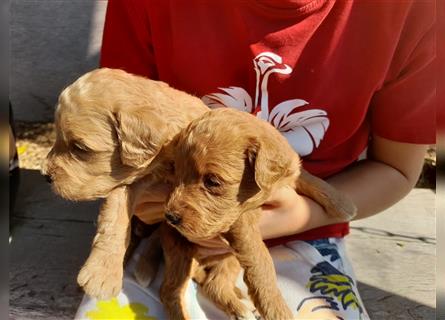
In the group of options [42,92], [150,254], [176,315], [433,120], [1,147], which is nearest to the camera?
[1,147]

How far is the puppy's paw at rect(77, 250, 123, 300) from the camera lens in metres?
1.27

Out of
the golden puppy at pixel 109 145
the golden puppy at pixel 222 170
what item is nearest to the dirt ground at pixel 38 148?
the golden puppy at pixel 109 145

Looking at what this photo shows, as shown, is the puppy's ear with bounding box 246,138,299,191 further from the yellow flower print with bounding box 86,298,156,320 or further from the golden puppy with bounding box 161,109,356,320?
the yellow flower print with bounding box 86,298,156,320

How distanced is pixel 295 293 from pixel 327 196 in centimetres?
28

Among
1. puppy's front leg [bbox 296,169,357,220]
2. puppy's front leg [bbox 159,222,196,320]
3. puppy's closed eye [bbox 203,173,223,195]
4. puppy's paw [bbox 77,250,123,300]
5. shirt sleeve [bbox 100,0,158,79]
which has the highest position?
puppy's closed eye [bbox 203,173,223,195]

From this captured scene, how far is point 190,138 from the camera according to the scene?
121cm

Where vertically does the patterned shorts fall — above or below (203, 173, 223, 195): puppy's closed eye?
below

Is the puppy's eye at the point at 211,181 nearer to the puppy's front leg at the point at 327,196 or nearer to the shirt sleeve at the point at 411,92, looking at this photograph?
the puppy's front leg at the point at 327,196

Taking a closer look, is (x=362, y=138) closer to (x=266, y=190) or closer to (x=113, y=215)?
(x=266, y=190)

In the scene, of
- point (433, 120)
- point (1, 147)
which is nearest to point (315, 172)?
point (433, 120)

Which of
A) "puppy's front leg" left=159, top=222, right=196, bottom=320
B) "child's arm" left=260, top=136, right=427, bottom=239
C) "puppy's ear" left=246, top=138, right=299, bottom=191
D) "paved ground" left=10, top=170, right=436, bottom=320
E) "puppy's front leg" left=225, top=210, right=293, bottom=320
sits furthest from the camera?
"paved ground" left=10, top=170, right=436, bottom=320

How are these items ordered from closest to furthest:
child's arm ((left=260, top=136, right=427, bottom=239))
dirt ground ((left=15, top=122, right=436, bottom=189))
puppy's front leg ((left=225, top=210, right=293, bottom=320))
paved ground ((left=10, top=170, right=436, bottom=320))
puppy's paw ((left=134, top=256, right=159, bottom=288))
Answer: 1. puppy's front leg ((left=225, top=210, right=293, bottom=320))
2. puppy's paw ((left=134, top=256, right=159, bottom=288))
3. child's arm ((left=260, top=136, right=427, bottom=239))
4. paved ground ((left=10, top=170, right=436, bottom=320))
5. dirt ground ((left=15, top=122, right=436, bottom=189))

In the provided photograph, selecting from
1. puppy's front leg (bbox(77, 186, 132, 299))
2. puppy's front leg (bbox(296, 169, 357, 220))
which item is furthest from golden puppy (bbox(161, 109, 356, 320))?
puppy's front leg (bbox(296, 169, 357, 220))

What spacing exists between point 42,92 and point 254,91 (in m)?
1.71
